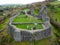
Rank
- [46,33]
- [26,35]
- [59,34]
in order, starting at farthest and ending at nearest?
[59,34], [46,33], [26,35]

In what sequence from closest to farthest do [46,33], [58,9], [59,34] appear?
[46,33], [59,34], [58,9]

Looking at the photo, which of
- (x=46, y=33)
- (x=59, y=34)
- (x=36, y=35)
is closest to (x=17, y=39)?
(x=36, y=35)

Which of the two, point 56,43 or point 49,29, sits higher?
point 49,29

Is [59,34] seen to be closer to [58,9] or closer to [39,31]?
[39,31]

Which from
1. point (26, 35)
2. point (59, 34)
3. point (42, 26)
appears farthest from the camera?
point (59, 34)

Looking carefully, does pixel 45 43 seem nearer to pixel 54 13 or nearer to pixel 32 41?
pixel 32 41

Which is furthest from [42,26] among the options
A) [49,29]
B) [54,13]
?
[54,13]

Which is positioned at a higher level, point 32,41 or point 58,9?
point 32,41

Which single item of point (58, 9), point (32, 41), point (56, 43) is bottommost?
point (58, 9)

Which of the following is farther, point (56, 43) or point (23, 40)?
point (56, 43)
